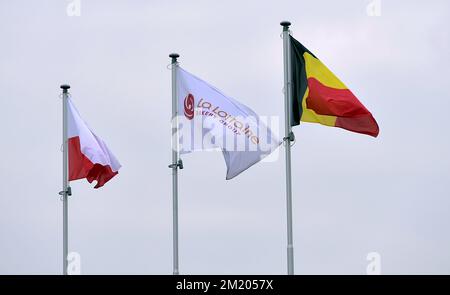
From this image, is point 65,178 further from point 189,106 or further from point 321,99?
point 321,99

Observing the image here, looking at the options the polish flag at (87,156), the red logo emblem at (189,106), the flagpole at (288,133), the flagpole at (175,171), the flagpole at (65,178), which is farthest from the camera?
the flagpole at (65,178)

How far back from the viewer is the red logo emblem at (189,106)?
44.9m

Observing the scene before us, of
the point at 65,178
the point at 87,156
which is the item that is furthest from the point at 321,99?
the point at 65,178

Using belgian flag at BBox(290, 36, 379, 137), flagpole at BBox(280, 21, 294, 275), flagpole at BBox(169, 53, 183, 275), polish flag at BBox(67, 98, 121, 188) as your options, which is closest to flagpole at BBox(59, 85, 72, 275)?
polish flag at BBox(67, 98, 121, 188)

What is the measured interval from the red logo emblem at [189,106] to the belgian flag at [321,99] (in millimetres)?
3636

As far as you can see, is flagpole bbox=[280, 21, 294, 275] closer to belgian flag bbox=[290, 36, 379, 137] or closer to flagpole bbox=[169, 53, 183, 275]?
belgian flag bbox=[290, 36, 379, 137]

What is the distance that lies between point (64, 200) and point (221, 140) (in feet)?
32.3

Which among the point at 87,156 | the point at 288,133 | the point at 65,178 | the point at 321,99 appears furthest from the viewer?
the point at 65,178

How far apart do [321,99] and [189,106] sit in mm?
4803

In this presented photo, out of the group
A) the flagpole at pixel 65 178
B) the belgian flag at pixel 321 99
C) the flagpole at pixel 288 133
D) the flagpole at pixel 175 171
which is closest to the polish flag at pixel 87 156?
the flagpole at pixel 65 178

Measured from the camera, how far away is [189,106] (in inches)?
1774

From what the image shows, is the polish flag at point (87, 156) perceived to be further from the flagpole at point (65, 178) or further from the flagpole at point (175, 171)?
the flagpole at point (175, 171)
